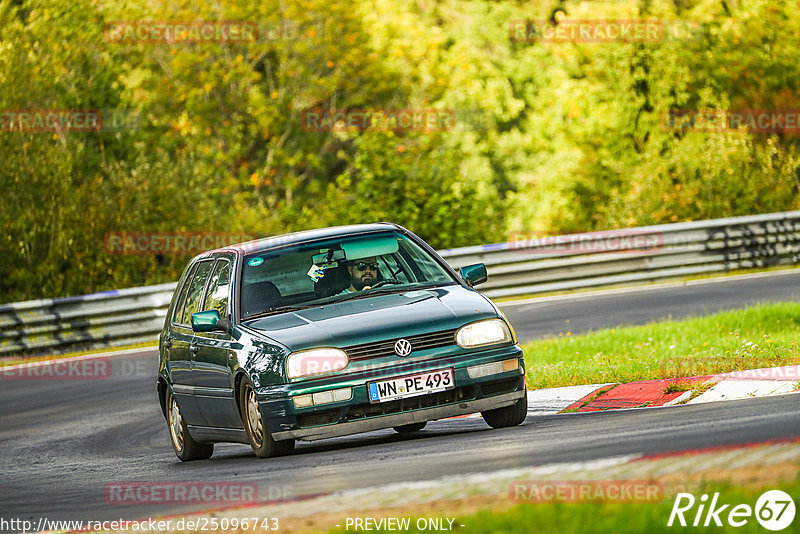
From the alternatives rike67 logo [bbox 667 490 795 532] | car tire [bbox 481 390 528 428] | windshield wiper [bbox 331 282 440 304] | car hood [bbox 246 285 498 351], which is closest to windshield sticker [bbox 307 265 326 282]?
windshield wiper [bbox 331 282 440 304]

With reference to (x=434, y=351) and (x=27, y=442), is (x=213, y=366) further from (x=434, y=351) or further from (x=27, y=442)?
(x=27, y=442)

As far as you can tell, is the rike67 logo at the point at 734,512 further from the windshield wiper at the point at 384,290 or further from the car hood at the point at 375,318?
the windshield wiper at the point at 384,290

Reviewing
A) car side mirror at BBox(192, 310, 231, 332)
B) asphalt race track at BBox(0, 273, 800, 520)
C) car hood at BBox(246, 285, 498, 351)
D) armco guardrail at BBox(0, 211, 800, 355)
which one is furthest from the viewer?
armco guardrail at BBox(0, 211, 800, 355)

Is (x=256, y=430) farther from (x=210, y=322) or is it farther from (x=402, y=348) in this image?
(x=402, y=348)

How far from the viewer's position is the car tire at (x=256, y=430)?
9.02 meters

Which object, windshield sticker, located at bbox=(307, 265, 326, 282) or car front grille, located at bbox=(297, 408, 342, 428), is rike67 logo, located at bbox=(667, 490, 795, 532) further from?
windshield sticker, located at bbox=(307, 265, 326, 282)

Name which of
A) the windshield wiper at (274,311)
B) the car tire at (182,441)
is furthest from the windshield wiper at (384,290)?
the car tire at (182,441)

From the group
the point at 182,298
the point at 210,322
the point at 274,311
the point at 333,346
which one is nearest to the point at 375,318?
the point at 333,346

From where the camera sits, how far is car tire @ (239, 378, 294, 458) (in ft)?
29.6

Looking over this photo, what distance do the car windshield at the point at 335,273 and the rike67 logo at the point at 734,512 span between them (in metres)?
4.83

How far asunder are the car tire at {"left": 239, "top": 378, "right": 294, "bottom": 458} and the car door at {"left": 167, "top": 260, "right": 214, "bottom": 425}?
100 cm

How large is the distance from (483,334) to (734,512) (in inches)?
163

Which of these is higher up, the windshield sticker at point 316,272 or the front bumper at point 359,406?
the windshield sticker at point 316,272

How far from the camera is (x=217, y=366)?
32.1 feet
